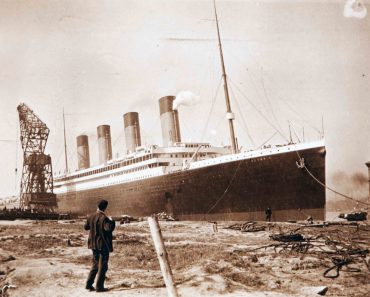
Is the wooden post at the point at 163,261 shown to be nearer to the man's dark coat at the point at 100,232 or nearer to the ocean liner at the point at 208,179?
the man's dark coat at the point at 100,232

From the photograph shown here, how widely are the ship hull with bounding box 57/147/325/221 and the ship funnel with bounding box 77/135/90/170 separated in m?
18.0

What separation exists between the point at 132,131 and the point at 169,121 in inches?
229

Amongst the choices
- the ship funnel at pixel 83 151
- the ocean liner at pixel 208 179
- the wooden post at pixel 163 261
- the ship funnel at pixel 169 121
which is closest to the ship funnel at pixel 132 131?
the ocean liner at pixel 208 179

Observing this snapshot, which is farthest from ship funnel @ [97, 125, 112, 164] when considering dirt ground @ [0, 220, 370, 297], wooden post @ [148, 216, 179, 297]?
wooden post @ [148, 216, 179, 297]

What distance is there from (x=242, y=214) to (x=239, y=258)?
1273 centimetres

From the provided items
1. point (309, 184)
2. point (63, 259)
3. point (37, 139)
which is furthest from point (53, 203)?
point (63, 259)

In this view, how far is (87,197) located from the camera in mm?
37125

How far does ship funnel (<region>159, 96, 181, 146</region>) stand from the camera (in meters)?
28.3

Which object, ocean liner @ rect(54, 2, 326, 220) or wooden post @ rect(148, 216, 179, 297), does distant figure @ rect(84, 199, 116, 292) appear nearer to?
wooden post @ rect(148, 216, 179, 297)

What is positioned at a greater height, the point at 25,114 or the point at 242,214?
the point at 25,114

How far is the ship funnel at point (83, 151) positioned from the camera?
4170 centimetres

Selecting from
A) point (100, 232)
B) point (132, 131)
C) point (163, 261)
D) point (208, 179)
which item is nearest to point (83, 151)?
point (132, 131)

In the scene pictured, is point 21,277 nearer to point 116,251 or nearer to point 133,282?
point 133,282

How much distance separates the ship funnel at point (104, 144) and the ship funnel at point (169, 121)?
10897 mm
